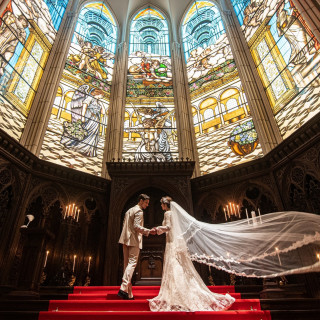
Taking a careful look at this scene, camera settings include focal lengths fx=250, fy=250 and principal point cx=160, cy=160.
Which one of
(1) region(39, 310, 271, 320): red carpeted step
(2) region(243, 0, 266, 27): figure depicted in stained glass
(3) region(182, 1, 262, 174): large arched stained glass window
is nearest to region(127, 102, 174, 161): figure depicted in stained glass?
(3) region(182, 1, 262, 174): large arched stained glass window

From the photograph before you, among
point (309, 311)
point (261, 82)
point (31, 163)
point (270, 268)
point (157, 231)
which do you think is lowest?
point (309, 311)

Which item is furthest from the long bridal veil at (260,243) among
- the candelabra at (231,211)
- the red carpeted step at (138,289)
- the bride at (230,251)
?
the candelabra at (231,211)

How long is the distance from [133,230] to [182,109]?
24.4 feet

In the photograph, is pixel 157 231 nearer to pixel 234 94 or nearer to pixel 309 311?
pixel 309 311

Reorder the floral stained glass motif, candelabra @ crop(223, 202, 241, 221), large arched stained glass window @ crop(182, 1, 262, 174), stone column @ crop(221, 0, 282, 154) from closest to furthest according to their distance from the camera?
candelabra @ crop(223, 202, 241, 221) → stone column @ crop(221, 0, 282, 154) → the floral stained glass motif → large arched stained glass window @ crop(182, 1, 262, 174)

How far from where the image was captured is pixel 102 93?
1102 cm

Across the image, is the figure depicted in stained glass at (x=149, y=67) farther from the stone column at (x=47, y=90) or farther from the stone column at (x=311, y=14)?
the stone column at (x=311, y=14)

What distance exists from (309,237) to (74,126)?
8.28m

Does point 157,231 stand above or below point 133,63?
below

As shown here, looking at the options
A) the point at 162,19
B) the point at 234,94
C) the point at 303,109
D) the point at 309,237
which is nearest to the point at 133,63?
the point at 162,19

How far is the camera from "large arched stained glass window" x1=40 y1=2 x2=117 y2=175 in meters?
8.73

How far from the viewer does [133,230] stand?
13.5 ft

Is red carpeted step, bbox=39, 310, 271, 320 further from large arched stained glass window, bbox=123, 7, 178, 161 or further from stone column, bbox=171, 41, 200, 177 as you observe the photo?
large arched stained glass window, bbox=123, 7, 178, 161

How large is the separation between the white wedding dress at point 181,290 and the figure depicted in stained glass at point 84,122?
6279 millimetres
